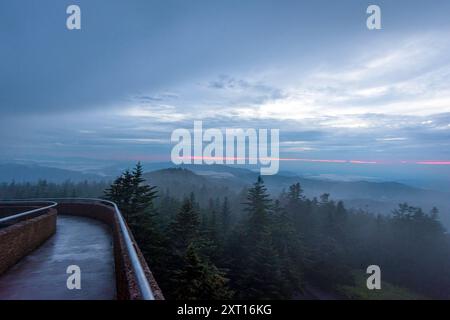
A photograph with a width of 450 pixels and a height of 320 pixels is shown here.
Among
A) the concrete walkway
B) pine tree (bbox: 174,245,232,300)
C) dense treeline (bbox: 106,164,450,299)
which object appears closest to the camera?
the concrete walkway

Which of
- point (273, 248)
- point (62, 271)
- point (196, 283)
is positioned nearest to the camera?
point (62, 271)

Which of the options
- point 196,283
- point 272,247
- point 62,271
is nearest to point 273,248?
point 272,247

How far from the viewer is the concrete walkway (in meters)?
7.59

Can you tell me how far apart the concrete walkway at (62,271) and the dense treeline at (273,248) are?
6181 millimetres

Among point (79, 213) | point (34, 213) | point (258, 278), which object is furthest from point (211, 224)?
point (34, 213)

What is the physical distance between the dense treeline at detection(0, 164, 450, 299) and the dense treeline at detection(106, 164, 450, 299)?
96mm

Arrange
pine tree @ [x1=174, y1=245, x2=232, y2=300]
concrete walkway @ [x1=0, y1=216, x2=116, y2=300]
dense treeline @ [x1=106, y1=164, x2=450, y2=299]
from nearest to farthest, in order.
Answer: concrete walkway @ [x1=0, y1=216, x2=116, y2=300]
pine tree @ [x1=174, y1=245, x2=232, y2=300]
dense treeline @ [x1=106, y1=164, x2=450, y2=299]

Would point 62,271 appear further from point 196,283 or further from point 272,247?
point 272,247

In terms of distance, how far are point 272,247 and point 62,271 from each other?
92.3 feet

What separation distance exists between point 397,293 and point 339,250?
1074 cm

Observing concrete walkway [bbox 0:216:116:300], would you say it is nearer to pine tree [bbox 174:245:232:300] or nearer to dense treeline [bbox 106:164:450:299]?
pine tree [bbox 174:245:232:300]

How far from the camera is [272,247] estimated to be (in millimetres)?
34750

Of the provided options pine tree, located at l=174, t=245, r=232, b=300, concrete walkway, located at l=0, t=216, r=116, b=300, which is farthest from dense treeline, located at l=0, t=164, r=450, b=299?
concrete walkway, located at l=0, t=216, r=116, b=300
